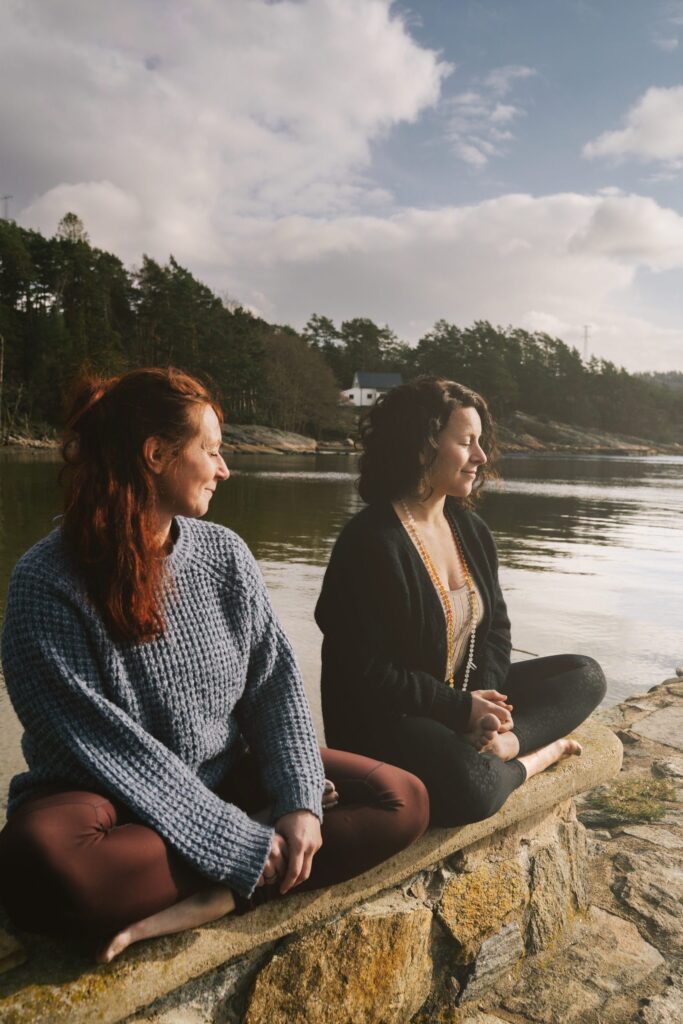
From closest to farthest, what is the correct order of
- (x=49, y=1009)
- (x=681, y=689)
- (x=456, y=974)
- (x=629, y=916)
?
(x=49, y=1009), (x=456, y=974), (x=629, y=916), (x=681, y=689)

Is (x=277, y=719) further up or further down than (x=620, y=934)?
further up

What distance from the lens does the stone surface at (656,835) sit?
9.27 ft

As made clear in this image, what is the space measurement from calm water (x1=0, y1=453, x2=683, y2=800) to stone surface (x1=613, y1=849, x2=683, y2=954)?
1841mm

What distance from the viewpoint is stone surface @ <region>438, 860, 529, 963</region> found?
207cm

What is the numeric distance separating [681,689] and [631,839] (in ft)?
6.96

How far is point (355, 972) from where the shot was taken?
1.84 metres

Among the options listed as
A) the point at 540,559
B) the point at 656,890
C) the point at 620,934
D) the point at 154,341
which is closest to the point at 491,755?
the point at 620,934

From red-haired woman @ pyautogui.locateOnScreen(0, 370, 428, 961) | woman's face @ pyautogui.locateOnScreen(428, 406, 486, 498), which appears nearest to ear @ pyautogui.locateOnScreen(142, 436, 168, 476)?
red-haired woman @ pyautogui.locateOnScreen(0, 370, 428, 961)

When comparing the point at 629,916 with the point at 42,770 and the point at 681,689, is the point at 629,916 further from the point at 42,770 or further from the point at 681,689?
the point at 681,689

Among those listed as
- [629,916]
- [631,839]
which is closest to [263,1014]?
[629,916]

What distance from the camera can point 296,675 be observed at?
79.2 inches

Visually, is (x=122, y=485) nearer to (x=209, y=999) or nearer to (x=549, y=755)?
(x=209, y=999)

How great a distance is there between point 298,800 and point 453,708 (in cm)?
70

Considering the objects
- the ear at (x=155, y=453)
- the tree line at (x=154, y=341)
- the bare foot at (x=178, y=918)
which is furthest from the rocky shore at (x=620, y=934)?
the tree line at (x=154, y=341)
